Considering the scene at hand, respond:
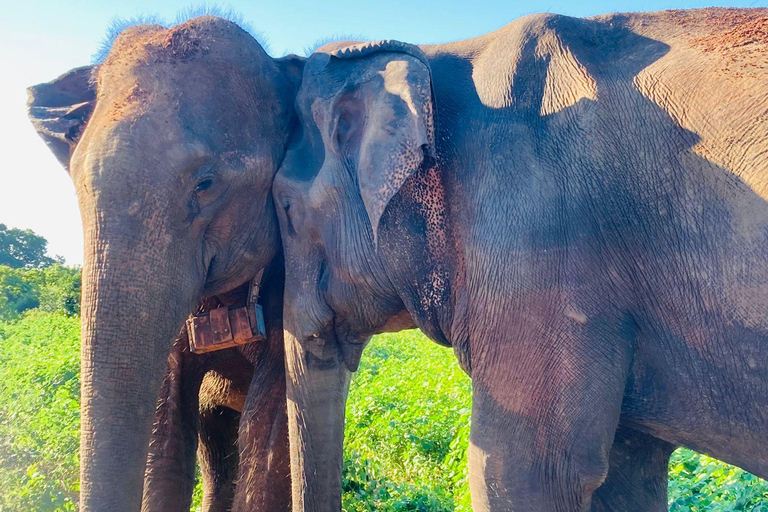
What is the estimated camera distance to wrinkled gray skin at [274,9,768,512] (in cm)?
173

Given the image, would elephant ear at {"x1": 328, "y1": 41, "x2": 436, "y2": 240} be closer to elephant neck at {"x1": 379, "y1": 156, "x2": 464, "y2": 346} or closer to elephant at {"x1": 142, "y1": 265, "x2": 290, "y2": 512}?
elephant neck at {"x1": 379, "y1": 156, "x2": 464, "y2": 346}

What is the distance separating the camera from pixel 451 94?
2.10 meters

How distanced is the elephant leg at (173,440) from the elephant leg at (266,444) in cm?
31

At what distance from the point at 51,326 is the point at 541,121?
44.5 feet

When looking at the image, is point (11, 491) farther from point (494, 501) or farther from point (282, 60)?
point (494, 501)

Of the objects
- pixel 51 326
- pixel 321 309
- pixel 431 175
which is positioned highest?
pixel 431 175

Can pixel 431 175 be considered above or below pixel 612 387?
above

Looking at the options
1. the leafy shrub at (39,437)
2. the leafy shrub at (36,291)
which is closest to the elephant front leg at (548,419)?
the leafy shrub at (39,437)

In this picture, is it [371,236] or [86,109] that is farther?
[86,109]

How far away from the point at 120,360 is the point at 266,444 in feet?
2.73

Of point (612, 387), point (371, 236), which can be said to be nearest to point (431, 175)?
point (371, 236)

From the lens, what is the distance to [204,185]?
2160 millimetres

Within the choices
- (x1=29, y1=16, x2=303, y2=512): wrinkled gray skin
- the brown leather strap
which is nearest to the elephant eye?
(x1=29, y1=16, x2=303, y2=512): wrinkled gray skin

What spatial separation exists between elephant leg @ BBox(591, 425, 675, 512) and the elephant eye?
4.71ft
